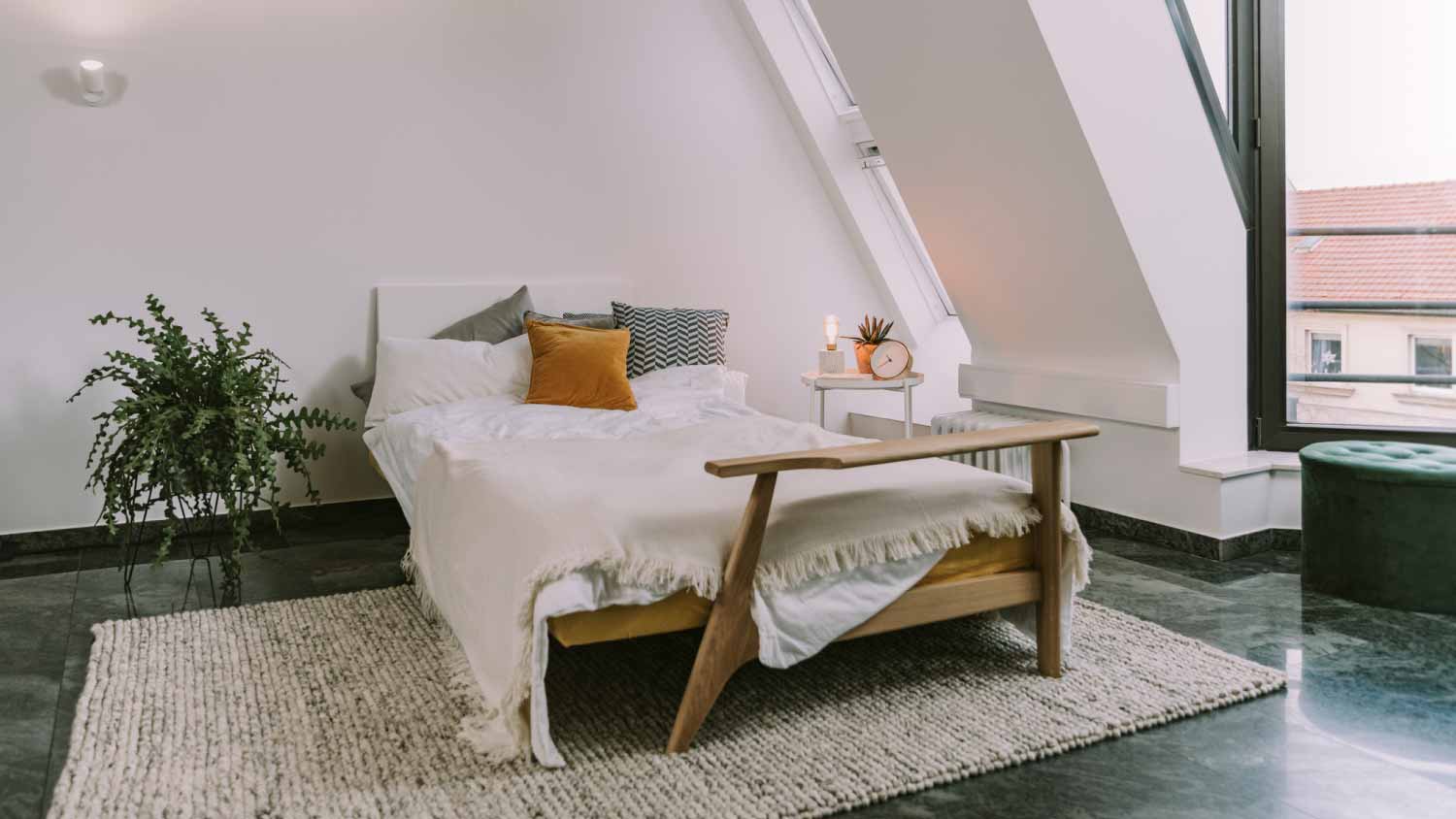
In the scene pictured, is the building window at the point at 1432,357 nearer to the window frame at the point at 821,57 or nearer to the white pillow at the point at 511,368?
the window frame at the point at 821,57

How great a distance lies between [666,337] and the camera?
4.74 meters

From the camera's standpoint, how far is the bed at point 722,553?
223cm

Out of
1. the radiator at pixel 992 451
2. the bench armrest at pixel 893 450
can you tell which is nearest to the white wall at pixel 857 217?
the radiator at pixel 992 451

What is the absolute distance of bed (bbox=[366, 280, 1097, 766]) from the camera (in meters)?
2.23

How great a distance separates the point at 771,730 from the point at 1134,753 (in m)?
0.73

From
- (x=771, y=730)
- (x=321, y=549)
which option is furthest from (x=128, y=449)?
(x=771, y=730)

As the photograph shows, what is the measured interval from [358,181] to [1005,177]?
250 centimetres

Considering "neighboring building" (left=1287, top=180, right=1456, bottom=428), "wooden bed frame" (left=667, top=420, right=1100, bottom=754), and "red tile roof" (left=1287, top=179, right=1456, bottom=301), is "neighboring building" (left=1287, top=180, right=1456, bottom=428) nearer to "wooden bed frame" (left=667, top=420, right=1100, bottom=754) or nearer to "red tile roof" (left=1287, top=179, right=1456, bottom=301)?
"red tile roof" (left=1287, top=179, right=1456, bottom=301)

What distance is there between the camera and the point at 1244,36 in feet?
12.8

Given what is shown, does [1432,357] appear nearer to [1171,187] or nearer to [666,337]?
[1171,187]

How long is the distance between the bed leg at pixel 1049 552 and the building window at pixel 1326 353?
191 cm

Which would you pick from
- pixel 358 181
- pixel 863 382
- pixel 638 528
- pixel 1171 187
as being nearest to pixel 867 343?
pixel 863 382

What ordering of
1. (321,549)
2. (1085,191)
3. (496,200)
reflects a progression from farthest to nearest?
(496,200), (321,549), (1085,191)

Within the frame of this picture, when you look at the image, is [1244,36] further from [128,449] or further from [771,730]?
[128,449]
